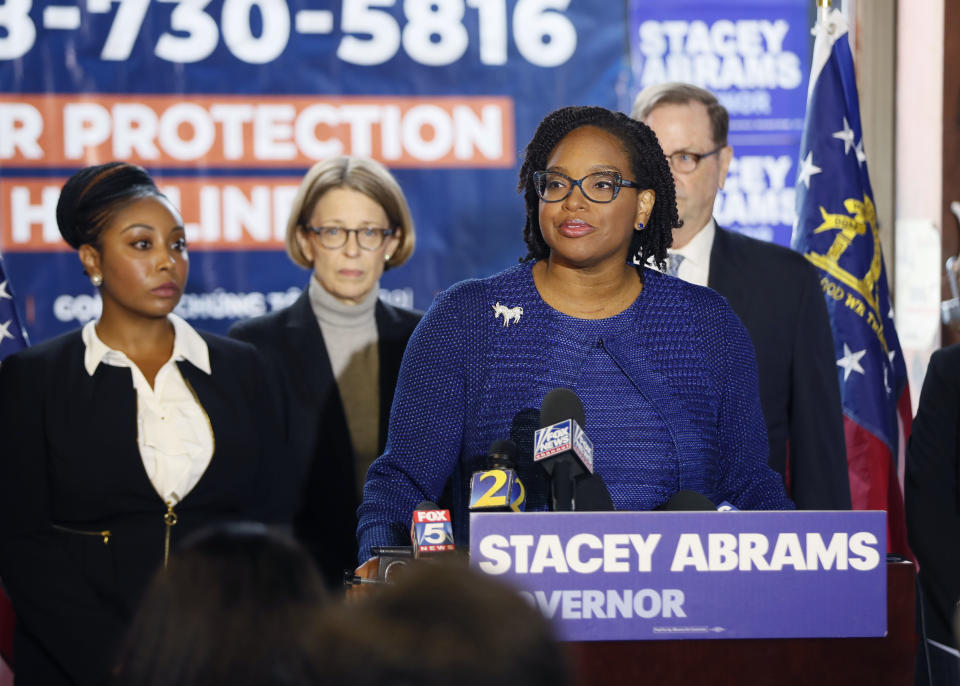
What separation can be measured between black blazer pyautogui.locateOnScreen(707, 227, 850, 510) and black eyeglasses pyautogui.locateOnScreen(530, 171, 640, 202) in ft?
3.66

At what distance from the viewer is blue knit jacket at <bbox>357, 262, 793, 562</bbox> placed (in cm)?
217

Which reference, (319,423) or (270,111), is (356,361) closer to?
(319,423)

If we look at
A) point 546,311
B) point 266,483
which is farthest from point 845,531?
point 266,483

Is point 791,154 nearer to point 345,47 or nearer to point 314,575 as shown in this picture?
point 345,47

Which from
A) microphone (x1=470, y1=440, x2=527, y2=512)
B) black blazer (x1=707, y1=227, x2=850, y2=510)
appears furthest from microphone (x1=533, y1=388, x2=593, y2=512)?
Answer: black blazer (x1=707, y1=227, x2=850, y2=510)

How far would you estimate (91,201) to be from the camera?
3.01 meters

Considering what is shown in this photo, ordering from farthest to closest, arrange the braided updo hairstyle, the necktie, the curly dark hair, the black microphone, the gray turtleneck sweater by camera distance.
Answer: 1. the gray turtleneck sweater
2. the necktie
3. the braided updo hairstyle
4. the curly dark hair
5. the black microphone

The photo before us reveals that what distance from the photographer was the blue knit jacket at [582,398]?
2170mm

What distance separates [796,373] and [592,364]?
1245mm

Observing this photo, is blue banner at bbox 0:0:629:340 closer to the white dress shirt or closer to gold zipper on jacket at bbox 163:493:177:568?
the white dress shirt

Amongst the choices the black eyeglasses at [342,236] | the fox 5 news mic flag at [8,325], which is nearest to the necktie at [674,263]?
the black eyeglasses at [342,236]

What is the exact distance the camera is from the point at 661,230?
2.56 meters

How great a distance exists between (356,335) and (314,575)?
258cm

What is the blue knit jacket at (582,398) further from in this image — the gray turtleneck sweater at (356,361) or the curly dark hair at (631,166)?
A: the gray turtleneck sweater at (356,361)
